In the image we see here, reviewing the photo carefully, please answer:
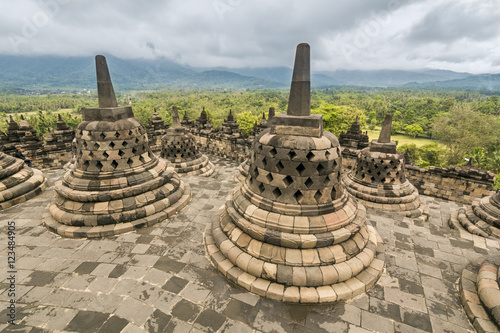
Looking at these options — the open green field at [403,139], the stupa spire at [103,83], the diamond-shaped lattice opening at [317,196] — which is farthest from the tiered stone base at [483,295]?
the open green field at [403,139]

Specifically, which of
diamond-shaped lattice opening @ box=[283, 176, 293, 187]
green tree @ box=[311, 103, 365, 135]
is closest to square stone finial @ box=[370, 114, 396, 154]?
diamond-shaped lattice opening @ box=[283, 176, 293, 187]

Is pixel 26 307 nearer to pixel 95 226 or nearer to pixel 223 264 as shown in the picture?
pixel 95 226

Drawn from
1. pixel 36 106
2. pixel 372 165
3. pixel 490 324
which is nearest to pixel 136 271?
pixel 490 324

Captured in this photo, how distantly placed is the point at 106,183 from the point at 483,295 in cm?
762

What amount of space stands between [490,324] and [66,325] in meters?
5.96

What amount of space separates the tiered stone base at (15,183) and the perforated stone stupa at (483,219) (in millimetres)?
13457

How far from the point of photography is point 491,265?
4.14 meters

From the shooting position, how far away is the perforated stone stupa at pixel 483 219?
22.1 feet

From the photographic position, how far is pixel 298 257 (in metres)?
3.92

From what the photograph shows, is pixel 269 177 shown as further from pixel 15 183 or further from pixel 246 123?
pixel 246 123

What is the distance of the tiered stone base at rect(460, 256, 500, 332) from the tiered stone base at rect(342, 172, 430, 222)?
3.99 metres

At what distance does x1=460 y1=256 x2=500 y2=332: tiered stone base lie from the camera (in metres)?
3.24

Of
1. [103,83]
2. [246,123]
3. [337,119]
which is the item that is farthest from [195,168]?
[246,123]

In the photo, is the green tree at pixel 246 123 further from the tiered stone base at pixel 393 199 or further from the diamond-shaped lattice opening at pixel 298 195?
the diamond-shaped lattice opening at pixel 298 195
